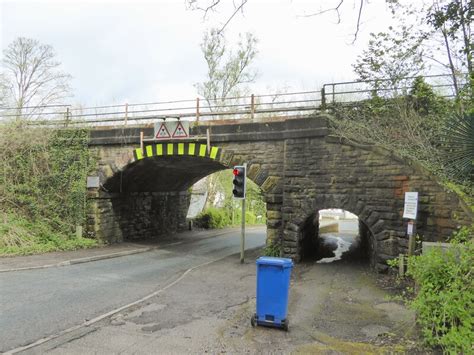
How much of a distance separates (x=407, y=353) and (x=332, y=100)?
824 centimetres

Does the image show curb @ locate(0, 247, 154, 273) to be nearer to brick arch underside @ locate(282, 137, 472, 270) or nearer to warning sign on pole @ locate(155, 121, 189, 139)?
warning sign on pole @ locate(155, 121, 189, 139)

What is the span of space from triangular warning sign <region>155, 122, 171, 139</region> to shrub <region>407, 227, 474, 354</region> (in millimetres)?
9703

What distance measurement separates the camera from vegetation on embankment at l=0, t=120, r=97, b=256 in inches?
554

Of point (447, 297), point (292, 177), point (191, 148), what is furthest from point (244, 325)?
point (191, 148)

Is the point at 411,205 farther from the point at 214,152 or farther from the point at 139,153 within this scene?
the point at 139,153

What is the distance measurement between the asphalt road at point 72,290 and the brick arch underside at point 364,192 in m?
3.81

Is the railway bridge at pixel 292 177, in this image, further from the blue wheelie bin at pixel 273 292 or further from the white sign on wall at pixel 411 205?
the blue wheelie bin at pixel 273 292

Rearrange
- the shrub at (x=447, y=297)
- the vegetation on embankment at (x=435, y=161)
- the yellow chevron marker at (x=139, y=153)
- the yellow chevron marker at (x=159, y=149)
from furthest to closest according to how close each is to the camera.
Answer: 1. the yellow chevron marker at (x=139, y=153)
2. the yellow chevron marker at (x=159, y=149)
3. the vegetation on embankment at (x=435, y=161)
4. the shrub at (x=447, y=297)

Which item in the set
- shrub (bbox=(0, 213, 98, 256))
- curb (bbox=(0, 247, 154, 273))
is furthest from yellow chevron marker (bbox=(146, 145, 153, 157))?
shrub (bbox=(0, 213, 98, 256))

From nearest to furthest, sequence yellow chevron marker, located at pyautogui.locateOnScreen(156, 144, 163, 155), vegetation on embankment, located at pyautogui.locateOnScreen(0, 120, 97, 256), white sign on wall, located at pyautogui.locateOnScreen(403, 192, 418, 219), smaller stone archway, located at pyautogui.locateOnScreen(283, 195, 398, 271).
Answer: white sign on wall, located at pyautogui.locateOnScreen(403, 192, 418, 219) < smaller stone archway, located at pyautogui.locateOnScreen(283, 195, 398, 271) < yellow chevron marker, located at pyautogui.locateOnScreen(156, 144, 163, 155) < vegetation on embankment, located at pyautogui.locateOnScreen(0, 120, 97, 256)

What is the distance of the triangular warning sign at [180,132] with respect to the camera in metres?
13.1

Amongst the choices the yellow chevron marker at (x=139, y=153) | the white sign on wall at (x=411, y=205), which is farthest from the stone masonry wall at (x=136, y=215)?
the white sign on wall at (x=411, y=205)

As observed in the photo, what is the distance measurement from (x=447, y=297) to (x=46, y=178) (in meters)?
14.1

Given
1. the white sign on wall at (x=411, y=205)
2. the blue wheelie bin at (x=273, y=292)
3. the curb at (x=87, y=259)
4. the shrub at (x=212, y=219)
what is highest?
the white sign on wall at (x=411, y=205)
